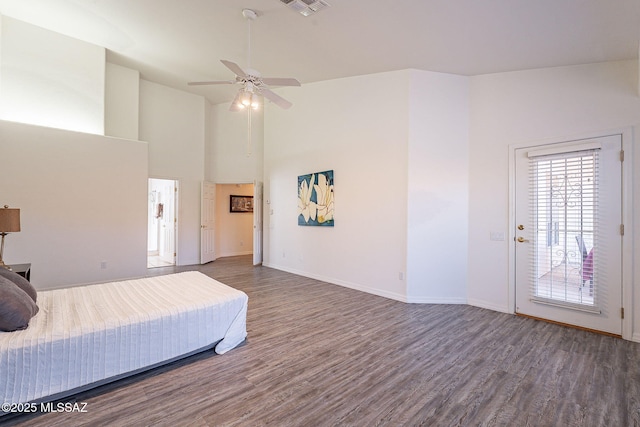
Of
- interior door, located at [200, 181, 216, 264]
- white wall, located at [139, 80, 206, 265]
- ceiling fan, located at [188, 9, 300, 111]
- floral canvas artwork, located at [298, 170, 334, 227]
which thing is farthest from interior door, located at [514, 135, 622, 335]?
white wall, located at [139, 80, 206, 265]

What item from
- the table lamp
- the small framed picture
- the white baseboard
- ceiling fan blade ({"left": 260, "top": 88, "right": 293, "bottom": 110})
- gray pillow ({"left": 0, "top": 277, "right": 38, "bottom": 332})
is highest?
ceiling fan blade ({"left": 260, "top": 88, "right": 293, "bottom": 110})

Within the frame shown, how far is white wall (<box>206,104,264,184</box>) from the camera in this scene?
286 inches

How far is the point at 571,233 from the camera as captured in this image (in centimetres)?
317

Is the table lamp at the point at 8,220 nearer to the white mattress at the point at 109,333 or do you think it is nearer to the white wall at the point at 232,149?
the white mattress at the point at 109,333

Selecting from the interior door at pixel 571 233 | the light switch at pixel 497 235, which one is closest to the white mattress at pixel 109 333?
the light switch at pixel 497 235

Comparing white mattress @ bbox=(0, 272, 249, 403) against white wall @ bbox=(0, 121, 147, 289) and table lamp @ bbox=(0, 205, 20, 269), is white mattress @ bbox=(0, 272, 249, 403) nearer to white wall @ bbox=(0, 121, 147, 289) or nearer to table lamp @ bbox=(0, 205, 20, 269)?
table lamp @ bbox=(0, 205, 20, 269)

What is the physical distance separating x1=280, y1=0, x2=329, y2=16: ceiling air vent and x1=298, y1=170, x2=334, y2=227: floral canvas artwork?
255cm

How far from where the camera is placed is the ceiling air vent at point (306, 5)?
9.08 feet

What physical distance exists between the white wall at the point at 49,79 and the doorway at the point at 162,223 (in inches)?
90.1

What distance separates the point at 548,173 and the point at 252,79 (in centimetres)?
368

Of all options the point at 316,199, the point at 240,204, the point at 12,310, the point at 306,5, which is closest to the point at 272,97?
the point at 306,5

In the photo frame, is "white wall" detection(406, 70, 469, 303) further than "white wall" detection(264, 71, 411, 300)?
No

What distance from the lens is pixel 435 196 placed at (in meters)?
3.97

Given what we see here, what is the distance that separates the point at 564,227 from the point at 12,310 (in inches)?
200
